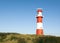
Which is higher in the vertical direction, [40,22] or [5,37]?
[40,22]

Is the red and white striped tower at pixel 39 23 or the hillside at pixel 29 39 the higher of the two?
the red and white striped tower at pixel 39 23

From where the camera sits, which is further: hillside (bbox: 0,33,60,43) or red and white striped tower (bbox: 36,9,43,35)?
red and white striped tower (bbox: 36,9,43,35)

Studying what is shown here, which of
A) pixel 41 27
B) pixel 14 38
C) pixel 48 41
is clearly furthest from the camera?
pixel 41 27

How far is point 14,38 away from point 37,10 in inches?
323

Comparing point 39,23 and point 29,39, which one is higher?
point 39,23

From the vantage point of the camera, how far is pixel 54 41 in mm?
8789

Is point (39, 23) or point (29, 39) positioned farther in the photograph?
point (39, 23)

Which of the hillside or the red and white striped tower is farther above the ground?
the red and white striped tower

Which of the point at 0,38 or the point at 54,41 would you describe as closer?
the point at 54,41

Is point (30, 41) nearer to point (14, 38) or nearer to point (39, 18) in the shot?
point (14, 38)

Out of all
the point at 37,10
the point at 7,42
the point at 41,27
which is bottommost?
the point at 7,42

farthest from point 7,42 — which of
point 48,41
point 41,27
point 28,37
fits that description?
point 41,27

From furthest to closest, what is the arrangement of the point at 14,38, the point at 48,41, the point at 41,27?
the point at 41,27
the point at 14,38
the point at 48,41

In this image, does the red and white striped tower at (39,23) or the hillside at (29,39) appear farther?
the red and white striped tower at (39,23)
